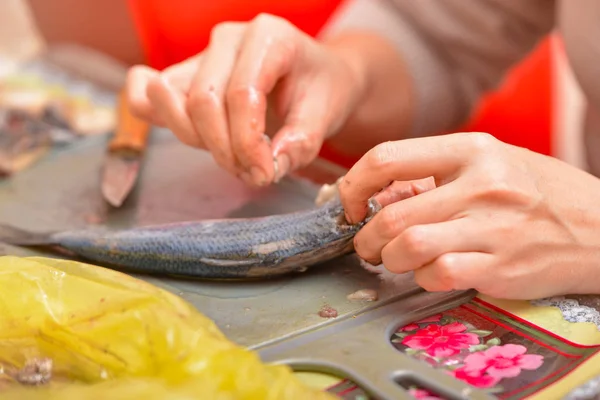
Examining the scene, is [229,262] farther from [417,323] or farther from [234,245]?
[417,323]

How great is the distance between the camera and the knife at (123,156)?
127 cm

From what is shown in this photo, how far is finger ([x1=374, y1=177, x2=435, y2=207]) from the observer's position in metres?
0.85

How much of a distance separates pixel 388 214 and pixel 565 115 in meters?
1.62

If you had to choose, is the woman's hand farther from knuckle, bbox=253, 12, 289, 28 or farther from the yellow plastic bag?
Result: knuckle, bbox=253, 12, 289, 28

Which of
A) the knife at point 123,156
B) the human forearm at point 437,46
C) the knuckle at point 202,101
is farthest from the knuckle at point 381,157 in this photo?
the human forearm at point 437,46

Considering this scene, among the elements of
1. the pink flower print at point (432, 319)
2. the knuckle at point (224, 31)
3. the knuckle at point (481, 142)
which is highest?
the knuckle at point (224, 31)

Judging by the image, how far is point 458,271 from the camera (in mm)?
773

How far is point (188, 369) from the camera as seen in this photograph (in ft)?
2.09

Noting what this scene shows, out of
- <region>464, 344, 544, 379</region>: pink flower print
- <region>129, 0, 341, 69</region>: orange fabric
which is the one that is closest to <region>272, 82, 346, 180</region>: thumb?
<region>464, 344, 544, 379</region>: pink flower print

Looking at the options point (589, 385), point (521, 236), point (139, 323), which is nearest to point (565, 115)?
point (521, 236)

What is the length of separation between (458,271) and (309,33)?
1.65 m

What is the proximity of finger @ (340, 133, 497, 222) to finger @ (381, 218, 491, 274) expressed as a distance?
0.06m

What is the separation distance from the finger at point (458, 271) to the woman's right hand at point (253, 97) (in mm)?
345

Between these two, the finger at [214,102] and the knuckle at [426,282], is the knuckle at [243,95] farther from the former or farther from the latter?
the knuckle at [426,282]
